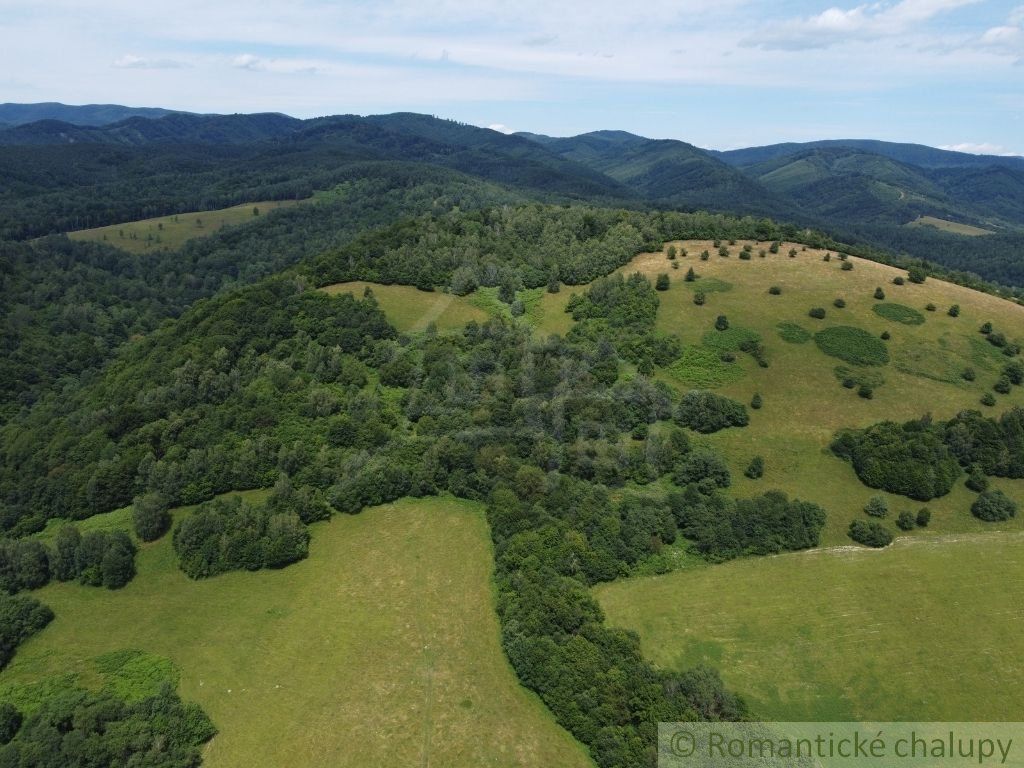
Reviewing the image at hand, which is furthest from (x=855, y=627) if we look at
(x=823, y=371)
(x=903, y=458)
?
(x=823, y=371)

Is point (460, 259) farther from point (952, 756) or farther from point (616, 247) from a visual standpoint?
point (952, 756)

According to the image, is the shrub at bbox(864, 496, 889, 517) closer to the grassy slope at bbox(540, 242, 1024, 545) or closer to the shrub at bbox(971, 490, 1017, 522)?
the grassy slope at bbox(540, 242, 1024, 545)

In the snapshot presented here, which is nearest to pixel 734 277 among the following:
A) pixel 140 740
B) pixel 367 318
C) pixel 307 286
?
pixel 367 318

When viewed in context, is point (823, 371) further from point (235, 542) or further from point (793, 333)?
point (235, 542)

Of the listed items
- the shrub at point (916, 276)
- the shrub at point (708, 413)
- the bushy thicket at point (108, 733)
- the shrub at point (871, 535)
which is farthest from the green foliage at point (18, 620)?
the shrub at point (916, 276)

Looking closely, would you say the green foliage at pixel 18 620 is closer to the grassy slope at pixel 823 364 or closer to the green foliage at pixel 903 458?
the grassy slope at pixel 823 364

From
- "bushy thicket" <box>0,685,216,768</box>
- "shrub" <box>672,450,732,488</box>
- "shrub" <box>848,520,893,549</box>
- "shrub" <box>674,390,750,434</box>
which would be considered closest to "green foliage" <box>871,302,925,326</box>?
"shrub" <box>674,390,750,434</box>
